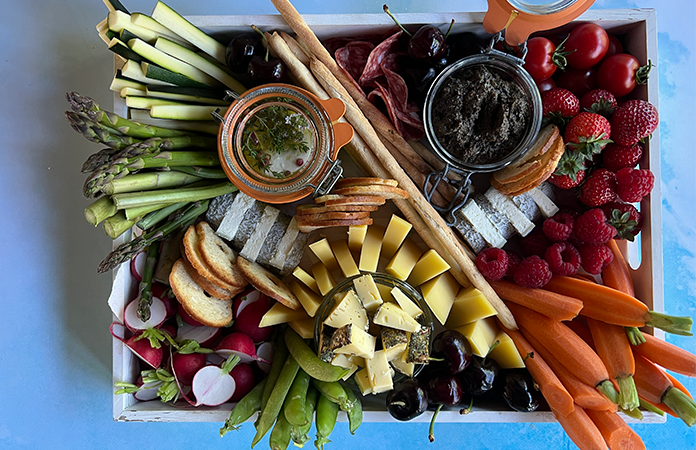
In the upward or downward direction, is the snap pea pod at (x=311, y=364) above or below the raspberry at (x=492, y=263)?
below

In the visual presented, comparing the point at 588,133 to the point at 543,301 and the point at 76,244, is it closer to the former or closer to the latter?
the point at 543,301

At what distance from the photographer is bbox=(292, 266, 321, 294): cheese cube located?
1217mm

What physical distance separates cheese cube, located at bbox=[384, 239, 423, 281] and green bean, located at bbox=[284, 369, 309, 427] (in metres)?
0.37

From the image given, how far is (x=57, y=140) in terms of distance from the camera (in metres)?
1.37

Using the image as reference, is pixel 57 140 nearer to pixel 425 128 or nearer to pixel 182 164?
pixel 182 164

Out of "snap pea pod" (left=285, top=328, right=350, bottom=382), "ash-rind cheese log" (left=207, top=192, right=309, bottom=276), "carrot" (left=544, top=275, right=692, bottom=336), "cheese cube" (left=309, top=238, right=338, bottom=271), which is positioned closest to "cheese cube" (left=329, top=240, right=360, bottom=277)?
"cheese cube" (left=309, top=238, right=338, bottom=271)

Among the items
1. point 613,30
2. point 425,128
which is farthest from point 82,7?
point 613,30

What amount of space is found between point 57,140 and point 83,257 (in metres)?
0.37

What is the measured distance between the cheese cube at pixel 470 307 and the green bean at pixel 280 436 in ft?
1.74

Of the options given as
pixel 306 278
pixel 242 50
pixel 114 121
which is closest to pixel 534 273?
pixel 306 278

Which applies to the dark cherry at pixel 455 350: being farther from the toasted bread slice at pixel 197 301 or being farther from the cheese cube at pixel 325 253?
the toasted bread slice at pixel 197 301

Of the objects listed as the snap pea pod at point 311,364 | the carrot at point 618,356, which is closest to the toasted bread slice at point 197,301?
the snap pea pod at point 311,364

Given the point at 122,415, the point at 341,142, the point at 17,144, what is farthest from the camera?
the point at 17,144

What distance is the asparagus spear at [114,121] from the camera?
1039 mm
